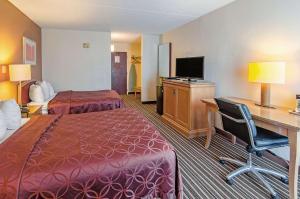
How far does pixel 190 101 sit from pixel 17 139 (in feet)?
8.45

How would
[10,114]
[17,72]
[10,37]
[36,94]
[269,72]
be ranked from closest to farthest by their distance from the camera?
[10,114] < [269,72] < [17,72] < [10,37] < [36,94]

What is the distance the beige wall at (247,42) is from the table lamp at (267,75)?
24 centimetres

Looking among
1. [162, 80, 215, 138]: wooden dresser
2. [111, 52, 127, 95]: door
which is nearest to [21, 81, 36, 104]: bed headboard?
[162, 80, 215, 138]: wooden dresser

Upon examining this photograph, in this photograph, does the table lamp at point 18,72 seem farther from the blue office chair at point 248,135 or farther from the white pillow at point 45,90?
the blue office chair at point 248,135

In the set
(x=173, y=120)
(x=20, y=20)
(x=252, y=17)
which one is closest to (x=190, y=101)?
(x=173, y=120)

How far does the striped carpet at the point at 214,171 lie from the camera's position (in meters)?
2.03

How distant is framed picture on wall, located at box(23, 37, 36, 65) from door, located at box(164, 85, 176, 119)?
2.80 meters

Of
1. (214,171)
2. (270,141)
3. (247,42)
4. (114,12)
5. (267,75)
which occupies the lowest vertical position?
(214,171)

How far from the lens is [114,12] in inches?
153

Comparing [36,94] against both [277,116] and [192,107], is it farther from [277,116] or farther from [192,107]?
[277,116]

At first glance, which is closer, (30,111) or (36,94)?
(30,111)

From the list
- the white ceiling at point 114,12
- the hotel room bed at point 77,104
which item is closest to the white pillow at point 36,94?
A: the hotel room bed at point 77,104

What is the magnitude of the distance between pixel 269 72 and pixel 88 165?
2141mm

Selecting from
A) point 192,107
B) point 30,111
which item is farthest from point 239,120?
point 30,111
